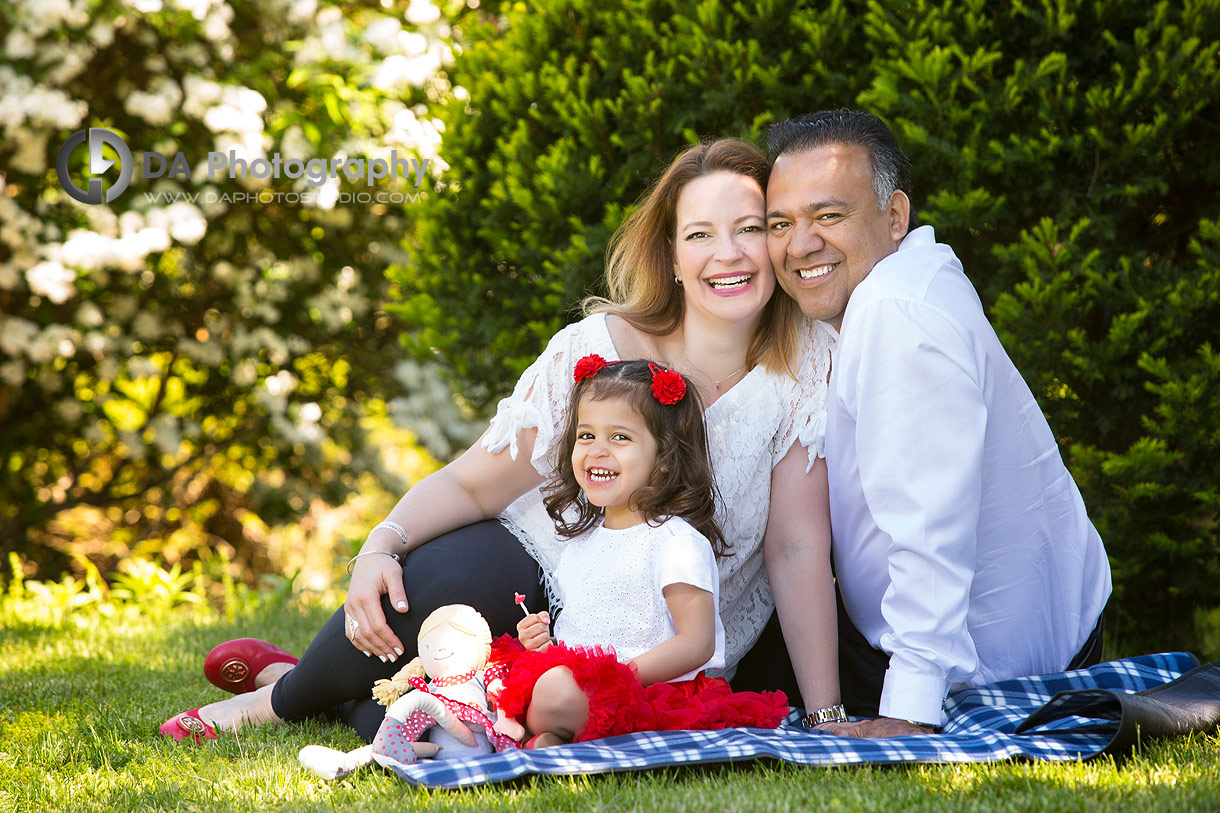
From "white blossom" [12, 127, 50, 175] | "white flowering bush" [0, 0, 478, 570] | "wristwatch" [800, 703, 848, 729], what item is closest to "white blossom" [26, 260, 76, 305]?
"white flowering bush" [0, 0, 478, 570]

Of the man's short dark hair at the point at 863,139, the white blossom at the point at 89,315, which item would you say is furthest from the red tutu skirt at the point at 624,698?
the white blossom at the point at 89,315

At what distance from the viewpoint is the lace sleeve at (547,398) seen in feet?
9.27

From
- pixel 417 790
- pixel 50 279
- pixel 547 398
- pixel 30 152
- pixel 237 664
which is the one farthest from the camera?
pixel 30 152

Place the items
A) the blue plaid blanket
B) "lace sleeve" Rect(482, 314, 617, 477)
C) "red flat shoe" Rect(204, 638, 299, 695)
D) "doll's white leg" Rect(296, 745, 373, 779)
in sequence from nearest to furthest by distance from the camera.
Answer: the blue plaid blanket < "doll's white leg" Rect(296, 745, 373, 779) < "lace sleeve" Rect(482, 314, 617, 477) < "red flat shoe" Rect(204, 638, 299, 695)

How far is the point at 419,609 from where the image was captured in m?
2.65

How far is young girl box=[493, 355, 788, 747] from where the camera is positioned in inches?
90.0

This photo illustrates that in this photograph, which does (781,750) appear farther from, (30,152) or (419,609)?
(30,152)

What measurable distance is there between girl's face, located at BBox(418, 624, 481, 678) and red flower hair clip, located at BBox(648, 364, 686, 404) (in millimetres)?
738

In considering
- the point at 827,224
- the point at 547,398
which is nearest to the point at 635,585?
the point at 547,398

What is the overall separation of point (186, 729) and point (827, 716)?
1.64 m

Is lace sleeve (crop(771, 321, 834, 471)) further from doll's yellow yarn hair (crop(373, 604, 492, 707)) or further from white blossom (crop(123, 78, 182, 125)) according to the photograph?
white blossom (crop(123, 78, 182, 125))

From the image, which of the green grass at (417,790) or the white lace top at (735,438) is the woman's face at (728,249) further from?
the green grass at (417,790)

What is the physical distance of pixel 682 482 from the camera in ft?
8.48

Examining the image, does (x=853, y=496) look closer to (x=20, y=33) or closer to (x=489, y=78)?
(x=489, y=78)
